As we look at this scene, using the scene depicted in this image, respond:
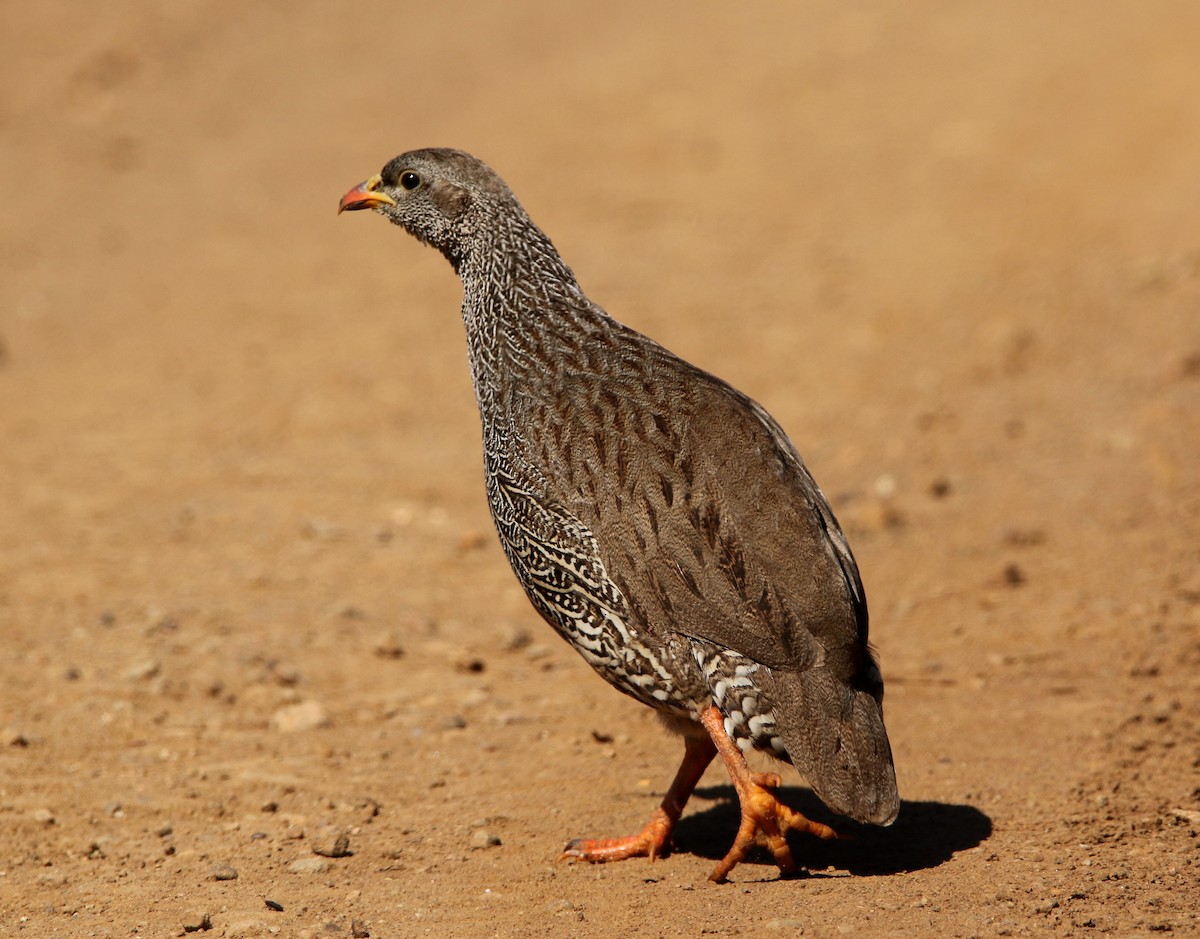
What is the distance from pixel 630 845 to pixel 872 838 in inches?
38.0

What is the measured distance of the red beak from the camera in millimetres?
7613

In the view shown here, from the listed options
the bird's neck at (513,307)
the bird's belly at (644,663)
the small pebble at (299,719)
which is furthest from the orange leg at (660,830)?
the small pebble at (299,719)

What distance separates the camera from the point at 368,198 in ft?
25.1

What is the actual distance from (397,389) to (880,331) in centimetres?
427

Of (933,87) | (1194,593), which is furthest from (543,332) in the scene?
(933,87)

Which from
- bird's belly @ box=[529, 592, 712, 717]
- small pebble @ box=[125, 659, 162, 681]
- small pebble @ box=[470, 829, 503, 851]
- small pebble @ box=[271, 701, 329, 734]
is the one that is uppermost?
small pebble @ box=[125, 659, 162, 681]

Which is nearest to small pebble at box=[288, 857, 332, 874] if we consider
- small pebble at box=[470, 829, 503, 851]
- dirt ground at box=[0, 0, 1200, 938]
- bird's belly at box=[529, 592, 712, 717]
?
dirt ground at box=[0, 0, 1200, 938]

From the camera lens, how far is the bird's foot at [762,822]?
5.58 metres

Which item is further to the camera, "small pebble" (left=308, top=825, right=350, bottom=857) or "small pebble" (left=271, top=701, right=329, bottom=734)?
"small pebble" (left=271, top=701, right=329, bottom=734)

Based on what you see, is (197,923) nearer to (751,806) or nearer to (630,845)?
(630,845)

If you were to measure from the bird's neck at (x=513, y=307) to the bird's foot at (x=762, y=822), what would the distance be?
185 cm

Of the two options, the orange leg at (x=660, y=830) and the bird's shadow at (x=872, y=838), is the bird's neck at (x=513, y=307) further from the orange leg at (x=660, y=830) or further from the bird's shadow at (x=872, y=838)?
the bird's shadow at (x=872, y=838)

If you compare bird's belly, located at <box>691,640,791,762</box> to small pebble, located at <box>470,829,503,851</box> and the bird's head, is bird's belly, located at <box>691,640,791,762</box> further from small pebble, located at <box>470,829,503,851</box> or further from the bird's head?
the bird's head

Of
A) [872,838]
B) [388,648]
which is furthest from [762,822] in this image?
[388,648]
